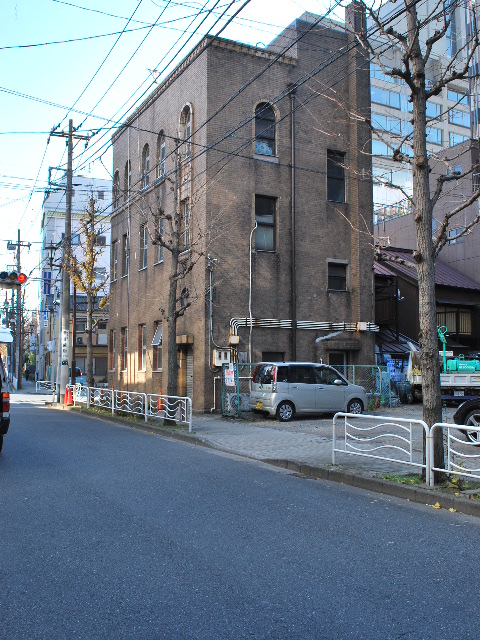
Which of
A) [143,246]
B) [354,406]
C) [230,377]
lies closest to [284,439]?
[230,377]

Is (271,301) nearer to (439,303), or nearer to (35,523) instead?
(439,303)

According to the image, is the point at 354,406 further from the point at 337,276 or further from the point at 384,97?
the point at 384,97

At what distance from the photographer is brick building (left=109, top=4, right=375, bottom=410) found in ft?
70.9

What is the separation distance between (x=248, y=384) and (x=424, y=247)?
42.8ft

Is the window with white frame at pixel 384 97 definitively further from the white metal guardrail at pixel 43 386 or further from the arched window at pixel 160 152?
the white metal guardrail at pixel 43 386

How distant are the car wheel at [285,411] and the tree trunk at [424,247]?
1015 centimetres

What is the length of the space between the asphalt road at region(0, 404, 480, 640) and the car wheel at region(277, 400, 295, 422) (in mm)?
9279

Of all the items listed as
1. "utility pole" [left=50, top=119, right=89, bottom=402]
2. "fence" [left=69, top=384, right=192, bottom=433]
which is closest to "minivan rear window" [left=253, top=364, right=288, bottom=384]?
"fence" [left=69, top=384, right=192, bottom=433]

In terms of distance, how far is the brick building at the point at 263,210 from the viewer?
21609 millimetres

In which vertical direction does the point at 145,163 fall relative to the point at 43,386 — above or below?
above

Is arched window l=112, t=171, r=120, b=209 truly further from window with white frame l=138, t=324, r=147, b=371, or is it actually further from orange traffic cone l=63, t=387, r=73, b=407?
orange traffic cone l=63, t=387, r=73, b=407

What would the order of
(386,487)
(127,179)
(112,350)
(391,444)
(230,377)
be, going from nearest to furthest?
1. (386,487)
2. (391,444)
3. (230,377)
4. (127,179)
5. (112,350)

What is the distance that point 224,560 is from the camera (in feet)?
17.8

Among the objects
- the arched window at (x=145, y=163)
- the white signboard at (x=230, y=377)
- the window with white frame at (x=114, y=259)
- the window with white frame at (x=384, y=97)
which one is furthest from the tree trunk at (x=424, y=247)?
the window with white frame at (x=384, y=97)
